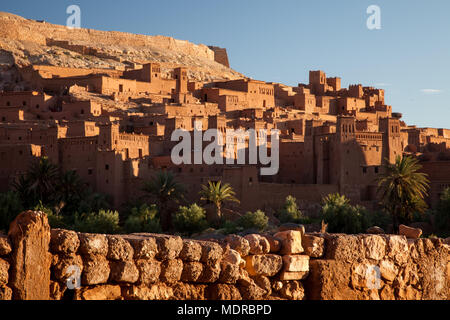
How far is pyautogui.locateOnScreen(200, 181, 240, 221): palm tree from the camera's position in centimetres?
3612

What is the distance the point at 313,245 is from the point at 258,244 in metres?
0.60

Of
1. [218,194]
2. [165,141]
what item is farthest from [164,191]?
[165,141]

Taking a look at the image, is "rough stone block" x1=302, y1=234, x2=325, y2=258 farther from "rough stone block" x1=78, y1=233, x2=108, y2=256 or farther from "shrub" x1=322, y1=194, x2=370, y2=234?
"shrub" x1=322, y1=194, x2=370, y2=234

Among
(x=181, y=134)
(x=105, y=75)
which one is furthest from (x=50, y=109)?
(x=181, y=134)

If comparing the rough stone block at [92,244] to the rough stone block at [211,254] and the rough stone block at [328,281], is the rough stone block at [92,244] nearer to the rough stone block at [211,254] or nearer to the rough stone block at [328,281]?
the rough stone block at [211,254]

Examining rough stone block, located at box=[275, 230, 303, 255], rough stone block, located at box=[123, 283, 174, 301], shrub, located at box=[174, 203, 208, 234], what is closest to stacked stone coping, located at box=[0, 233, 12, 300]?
rough stone block, located at box=[123, 283, 174, 301]

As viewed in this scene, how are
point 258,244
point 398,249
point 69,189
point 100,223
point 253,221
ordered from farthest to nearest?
point 69,189 < point 253,221 < point 100,223 < point 398,249 < point 258,244

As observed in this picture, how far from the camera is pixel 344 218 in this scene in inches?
1380

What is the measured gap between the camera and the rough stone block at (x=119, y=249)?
19.4 ft

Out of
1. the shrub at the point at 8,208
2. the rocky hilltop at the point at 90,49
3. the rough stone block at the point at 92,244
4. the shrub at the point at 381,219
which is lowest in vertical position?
the shrub at the point at 381,219

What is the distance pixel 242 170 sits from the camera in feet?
124

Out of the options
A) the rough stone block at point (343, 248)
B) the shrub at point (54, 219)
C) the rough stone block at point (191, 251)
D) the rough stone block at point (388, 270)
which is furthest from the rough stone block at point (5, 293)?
the shrub at point (54, 219)

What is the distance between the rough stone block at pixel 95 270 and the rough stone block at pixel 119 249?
3.1 inches

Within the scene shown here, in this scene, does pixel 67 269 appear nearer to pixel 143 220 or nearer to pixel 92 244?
pixel 92 244
